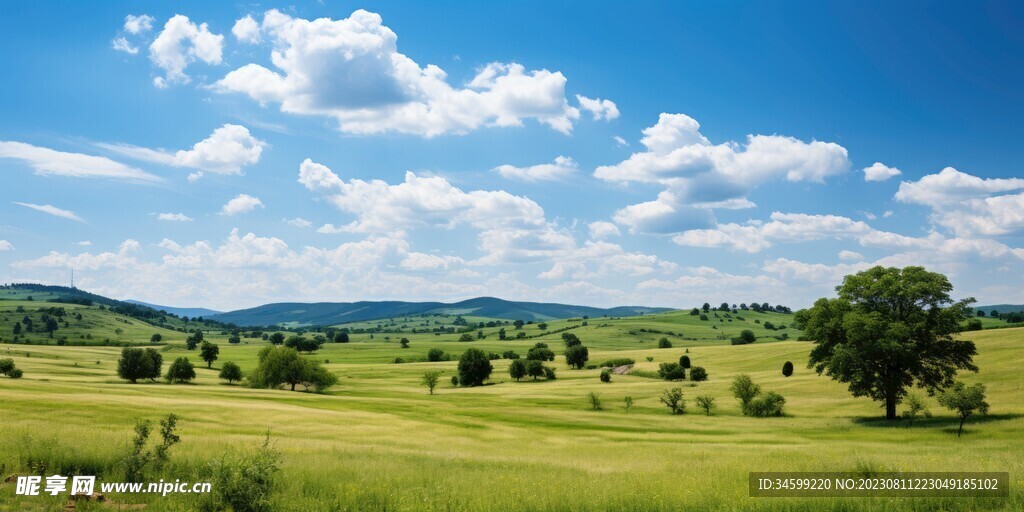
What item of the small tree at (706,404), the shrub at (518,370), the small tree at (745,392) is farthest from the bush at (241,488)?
the shrub at (518,370)

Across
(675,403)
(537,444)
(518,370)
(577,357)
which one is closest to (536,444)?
(537,444)

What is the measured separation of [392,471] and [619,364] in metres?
115

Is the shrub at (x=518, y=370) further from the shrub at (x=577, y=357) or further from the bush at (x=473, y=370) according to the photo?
the shrub at (x=577, y=357)

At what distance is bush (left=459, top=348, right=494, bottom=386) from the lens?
122 metres

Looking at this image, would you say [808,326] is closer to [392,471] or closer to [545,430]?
[545,430]

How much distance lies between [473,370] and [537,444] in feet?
269

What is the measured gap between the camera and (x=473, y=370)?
122 meters

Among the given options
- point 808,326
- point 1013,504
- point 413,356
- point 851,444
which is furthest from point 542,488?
point 413,356

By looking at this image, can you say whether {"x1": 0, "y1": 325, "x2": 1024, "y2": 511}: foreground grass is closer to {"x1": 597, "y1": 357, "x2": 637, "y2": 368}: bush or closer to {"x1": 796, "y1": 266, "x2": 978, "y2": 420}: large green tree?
{"x1": 796, "y1": 266, "x2": 978, "y2": 420}: large green tree

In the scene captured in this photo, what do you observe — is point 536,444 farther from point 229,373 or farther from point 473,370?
point 229,373

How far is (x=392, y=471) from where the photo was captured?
22156 millimetres

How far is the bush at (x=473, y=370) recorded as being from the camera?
4783 inches

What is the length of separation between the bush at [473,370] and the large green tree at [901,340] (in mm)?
75097

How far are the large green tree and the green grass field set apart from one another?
3.76 m
